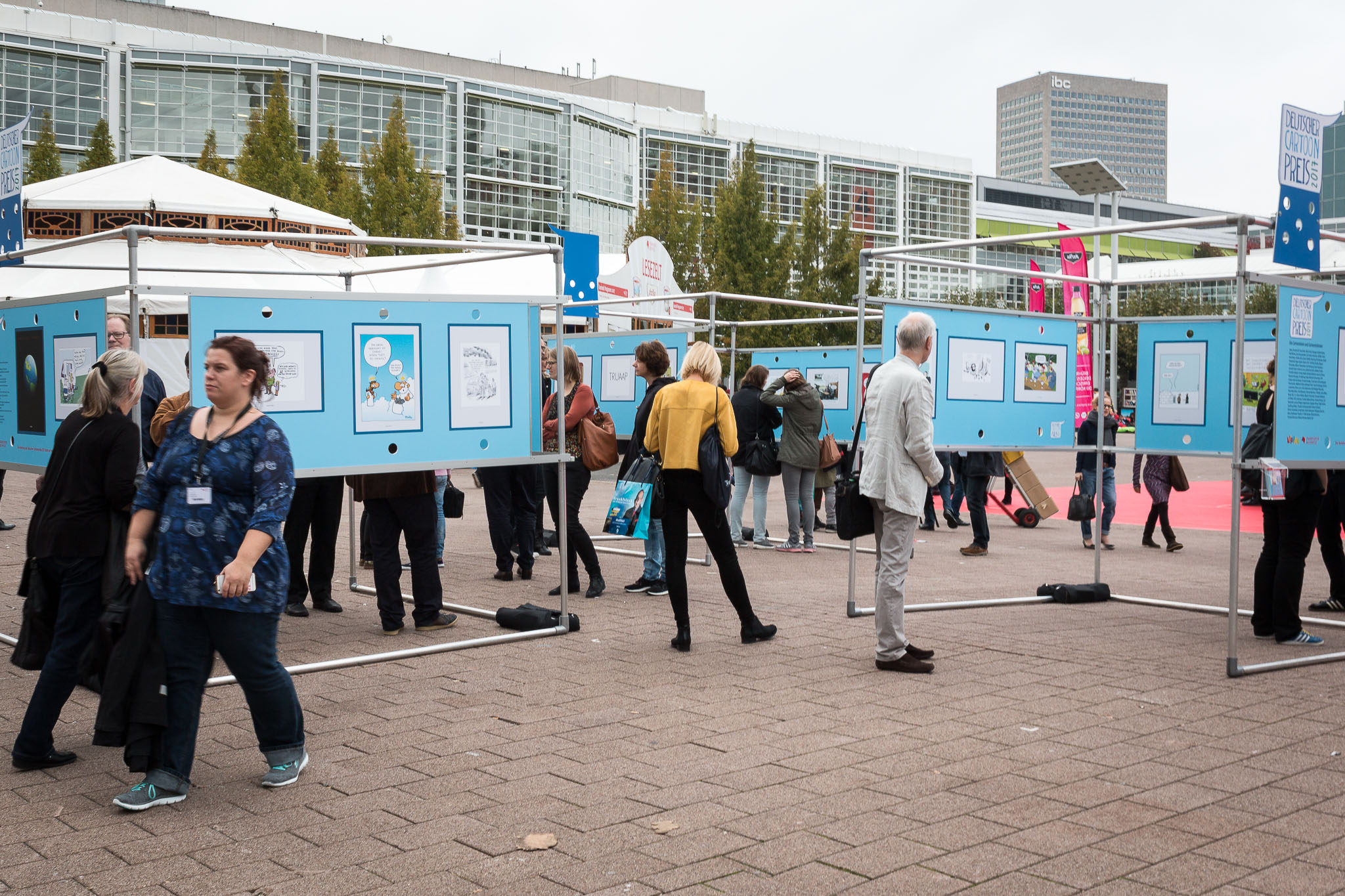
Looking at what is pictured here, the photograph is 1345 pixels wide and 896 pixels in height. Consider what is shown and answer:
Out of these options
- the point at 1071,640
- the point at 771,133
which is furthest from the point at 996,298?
the point at 1071,640

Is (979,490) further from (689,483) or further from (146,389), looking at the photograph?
(146,389)

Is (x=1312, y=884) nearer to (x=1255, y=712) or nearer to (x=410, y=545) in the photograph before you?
(x=1255, y=712)

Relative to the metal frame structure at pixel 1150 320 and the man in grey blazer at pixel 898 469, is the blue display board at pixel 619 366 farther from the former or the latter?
the man in grey blazer at pixel 898 469

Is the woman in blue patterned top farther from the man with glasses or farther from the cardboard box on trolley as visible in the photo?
the cardboard box on trolley

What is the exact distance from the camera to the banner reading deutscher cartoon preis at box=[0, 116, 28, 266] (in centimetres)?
786

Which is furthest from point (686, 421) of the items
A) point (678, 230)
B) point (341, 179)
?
point (678, 230)

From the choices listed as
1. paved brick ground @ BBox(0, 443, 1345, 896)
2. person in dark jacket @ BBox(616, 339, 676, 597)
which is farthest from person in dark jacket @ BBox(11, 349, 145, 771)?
person in dark jacket @ BBox(616, 339, 676, 597)


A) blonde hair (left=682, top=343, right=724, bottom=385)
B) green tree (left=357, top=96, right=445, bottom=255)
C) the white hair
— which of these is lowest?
blonde hair (left=682, top=343, right=724, bottom=385)

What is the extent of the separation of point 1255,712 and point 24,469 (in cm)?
672

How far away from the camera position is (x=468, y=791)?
4746 mm

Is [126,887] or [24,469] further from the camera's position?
[24,469]

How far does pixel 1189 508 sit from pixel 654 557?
39.2 feet

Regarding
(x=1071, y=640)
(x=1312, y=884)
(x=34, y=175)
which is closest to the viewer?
(x=1312, y=884)

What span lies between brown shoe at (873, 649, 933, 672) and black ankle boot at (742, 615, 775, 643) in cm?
96
